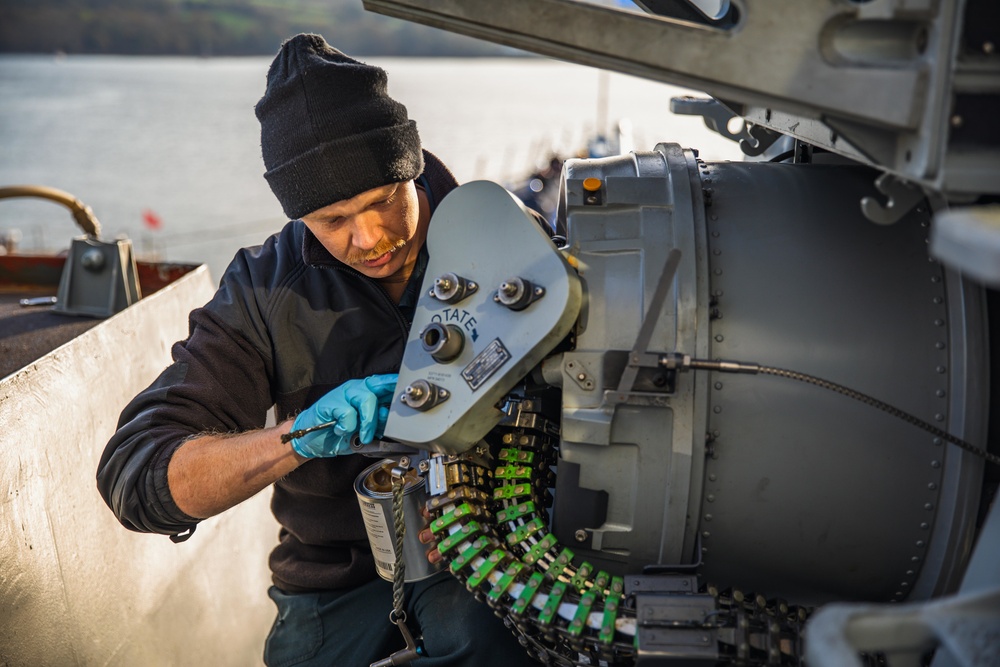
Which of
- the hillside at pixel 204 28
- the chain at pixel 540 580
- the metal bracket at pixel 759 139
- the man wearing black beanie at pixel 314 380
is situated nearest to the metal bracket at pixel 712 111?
the metal bracket at pixel 759 139

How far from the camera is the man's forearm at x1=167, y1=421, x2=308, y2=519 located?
179 cm

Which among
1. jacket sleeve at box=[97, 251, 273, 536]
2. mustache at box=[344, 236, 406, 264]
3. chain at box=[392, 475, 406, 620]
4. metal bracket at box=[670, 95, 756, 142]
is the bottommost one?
chain at box=[392, 475, 406, 620]

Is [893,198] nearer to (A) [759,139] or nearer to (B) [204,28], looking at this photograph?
(A) [759,139]

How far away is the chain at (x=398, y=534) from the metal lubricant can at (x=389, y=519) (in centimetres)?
2

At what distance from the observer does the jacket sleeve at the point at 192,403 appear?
180 cm

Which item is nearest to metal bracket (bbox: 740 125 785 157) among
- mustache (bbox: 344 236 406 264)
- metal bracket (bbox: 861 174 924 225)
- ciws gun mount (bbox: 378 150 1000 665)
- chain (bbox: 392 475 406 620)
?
ciws gun mount (bbox: 378 150 1000 665)

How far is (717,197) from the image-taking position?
1604mm

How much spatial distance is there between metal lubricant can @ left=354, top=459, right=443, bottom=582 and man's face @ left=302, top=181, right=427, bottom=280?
47 cm

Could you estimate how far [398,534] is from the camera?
1.78 m

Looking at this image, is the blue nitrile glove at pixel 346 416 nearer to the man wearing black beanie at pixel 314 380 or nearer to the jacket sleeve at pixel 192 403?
the man wearing black beanie at pixel 314 380

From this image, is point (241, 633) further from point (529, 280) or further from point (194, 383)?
point (529, 280)

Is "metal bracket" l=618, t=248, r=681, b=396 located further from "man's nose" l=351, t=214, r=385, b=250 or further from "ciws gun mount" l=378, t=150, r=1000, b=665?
"man's nose" l=351, t=214, r=385, b=250

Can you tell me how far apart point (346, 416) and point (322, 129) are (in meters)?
0.64

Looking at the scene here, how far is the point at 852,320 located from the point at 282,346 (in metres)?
1.23
